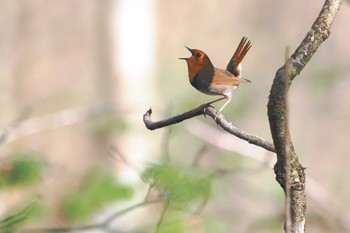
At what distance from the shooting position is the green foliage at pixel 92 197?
2.90m

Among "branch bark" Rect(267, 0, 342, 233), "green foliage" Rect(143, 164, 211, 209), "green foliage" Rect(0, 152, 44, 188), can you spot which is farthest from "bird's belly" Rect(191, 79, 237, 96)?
"green foliage" Rect(0, 152, 44, 188)

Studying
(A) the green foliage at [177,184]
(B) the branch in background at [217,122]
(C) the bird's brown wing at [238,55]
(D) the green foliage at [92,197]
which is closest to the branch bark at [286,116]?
(B) the branch in background at [217,122]

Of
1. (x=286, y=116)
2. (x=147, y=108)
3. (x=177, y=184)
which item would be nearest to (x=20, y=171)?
(x=177, y=184)

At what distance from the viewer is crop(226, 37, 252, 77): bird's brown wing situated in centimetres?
104

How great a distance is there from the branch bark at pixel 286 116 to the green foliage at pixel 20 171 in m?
A: 1.62

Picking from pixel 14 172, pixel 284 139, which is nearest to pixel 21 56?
pixel 14 172

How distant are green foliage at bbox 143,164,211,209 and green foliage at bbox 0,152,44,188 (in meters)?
0.62

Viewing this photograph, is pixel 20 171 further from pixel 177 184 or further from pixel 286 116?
pixel 286 116

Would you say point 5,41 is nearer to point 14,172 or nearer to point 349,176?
point 349,176

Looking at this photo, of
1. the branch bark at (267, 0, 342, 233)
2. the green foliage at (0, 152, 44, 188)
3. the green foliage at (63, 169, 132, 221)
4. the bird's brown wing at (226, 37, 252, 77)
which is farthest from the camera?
the green foliage at (63, 169, 132, 221)

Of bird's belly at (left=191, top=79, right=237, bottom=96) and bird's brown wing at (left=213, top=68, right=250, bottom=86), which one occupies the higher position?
bird's brown wing at (left=213, top=68, right=250, bottom=86)

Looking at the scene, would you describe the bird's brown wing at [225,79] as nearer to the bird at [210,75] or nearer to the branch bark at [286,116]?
the bird at [210,75]

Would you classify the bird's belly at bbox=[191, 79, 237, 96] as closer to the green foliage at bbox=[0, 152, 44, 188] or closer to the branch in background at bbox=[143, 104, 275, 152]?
the branch in background at bbox=[143, 104, 275, 152]

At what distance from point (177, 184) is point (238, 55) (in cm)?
83
